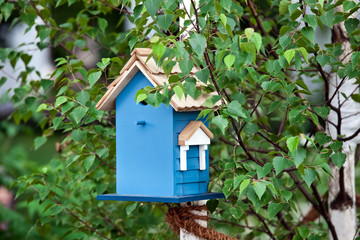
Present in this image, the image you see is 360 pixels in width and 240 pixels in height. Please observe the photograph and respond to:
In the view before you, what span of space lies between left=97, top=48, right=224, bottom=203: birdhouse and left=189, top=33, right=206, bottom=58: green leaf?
12.7 inches

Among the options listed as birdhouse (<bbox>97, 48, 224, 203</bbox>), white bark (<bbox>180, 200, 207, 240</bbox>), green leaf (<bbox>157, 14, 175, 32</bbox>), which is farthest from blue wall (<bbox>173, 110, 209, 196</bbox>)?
green leaf (<bbox>157, 14, 175, 32</bbox>)

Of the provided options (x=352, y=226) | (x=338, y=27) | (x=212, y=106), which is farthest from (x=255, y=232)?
(x=212, y=106)

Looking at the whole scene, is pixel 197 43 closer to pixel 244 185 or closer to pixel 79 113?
pixel 244 185

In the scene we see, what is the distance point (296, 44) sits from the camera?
195 cm

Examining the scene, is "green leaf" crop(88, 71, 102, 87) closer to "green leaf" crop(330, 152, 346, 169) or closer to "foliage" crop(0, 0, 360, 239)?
"foliage" crop(0, 0, 360, 239)

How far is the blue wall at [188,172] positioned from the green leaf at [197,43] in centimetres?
39

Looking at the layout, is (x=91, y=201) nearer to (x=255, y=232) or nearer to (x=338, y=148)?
(x=255, y=232)

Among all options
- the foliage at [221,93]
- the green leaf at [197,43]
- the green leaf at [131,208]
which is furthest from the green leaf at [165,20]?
the green leaf at [131,208]

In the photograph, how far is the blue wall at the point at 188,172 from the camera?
72.1 inches

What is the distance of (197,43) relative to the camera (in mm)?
1505

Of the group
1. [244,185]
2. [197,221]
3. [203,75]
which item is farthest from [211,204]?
[203,75]

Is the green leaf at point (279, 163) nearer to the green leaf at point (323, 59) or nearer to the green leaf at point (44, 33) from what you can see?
the green leaf at point (323, 59)

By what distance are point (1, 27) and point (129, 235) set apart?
678 centimetres

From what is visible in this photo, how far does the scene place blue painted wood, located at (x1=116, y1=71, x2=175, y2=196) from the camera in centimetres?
184
